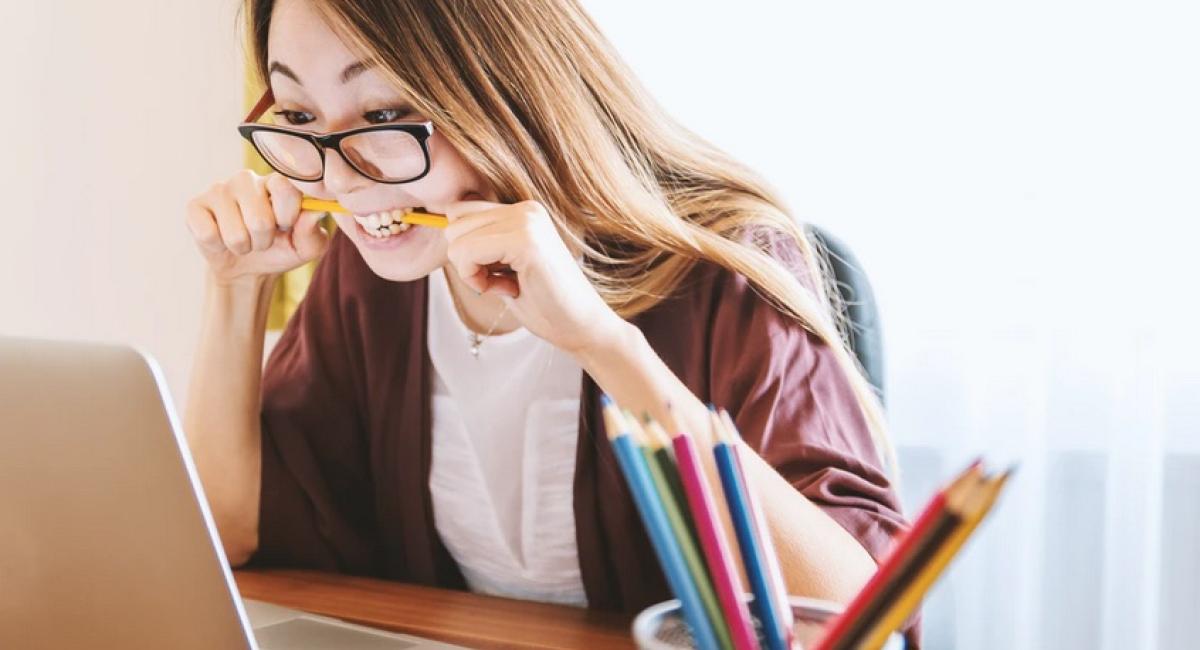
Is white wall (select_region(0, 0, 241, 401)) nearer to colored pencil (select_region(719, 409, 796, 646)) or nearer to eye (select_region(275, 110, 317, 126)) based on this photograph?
eye (select_region(275, 110, 317, 126))

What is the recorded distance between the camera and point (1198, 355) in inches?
58.8

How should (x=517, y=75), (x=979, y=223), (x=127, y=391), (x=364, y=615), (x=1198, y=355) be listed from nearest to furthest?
(x=127, y=391) → (x=364, y=615) → (x=517, y=75) → (x=1198, y=355) → (x=979, y=223)

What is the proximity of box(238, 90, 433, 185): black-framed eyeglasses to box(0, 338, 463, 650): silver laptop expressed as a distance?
38 centimetres

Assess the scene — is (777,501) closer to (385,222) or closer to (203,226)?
(385,222)

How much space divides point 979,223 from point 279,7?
3.37ft

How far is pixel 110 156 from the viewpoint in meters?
2.51

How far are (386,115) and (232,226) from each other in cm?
25

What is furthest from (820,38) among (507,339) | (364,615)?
(364,615)

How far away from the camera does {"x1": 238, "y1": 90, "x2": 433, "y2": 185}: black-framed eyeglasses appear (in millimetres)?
943

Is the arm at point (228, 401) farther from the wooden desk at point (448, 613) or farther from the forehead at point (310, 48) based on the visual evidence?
the forehead at point (310, 48)

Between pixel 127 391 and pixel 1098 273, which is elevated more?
pixel 127 391

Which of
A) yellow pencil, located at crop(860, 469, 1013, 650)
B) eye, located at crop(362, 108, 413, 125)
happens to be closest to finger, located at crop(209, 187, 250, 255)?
eye, located at crop(362, 108, 413, 125)

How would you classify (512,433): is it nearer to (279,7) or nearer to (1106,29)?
(279,7)

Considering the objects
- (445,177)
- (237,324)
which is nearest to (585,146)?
(445,177)
